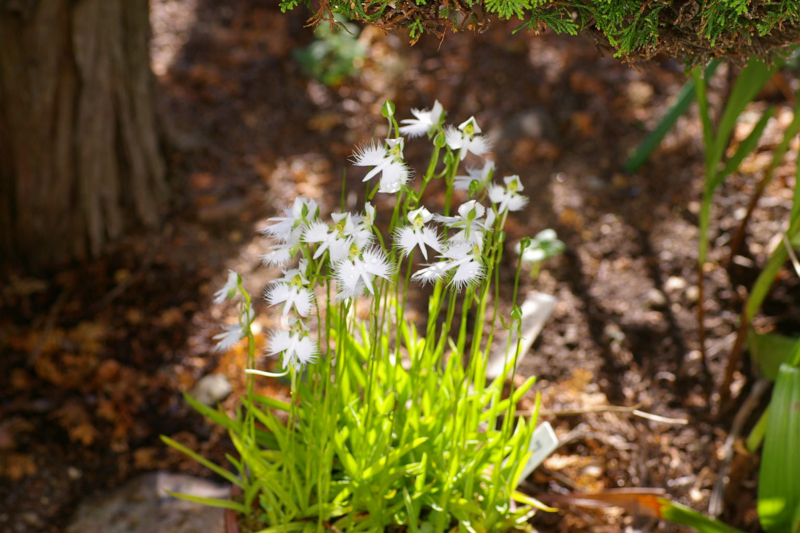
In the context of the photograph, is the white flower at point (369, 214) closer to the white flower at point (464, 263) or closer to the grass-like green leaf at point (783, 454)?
the white flower at point (464, 263)

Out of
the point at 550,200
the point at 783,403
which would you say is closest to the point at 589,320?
the point at 550,200

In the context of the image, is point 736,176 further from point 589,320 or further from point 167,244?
point 167,244

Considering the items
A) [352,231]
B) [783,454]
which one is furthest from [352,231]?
[783,454]

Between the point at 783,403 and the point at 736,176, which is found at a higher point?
the point at 736,176

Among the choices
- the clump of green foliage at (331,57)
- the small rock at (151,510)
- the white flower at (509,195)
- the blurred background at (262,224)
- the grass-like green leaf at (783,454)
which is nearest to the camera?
the white flower at (509,195)

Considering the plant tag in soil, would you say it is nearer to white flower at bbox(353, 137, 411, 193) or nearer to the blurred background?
the blurred background

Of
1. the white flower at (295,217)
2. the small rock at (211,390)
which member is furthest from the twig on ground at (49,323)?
the white flower at (295,217)
